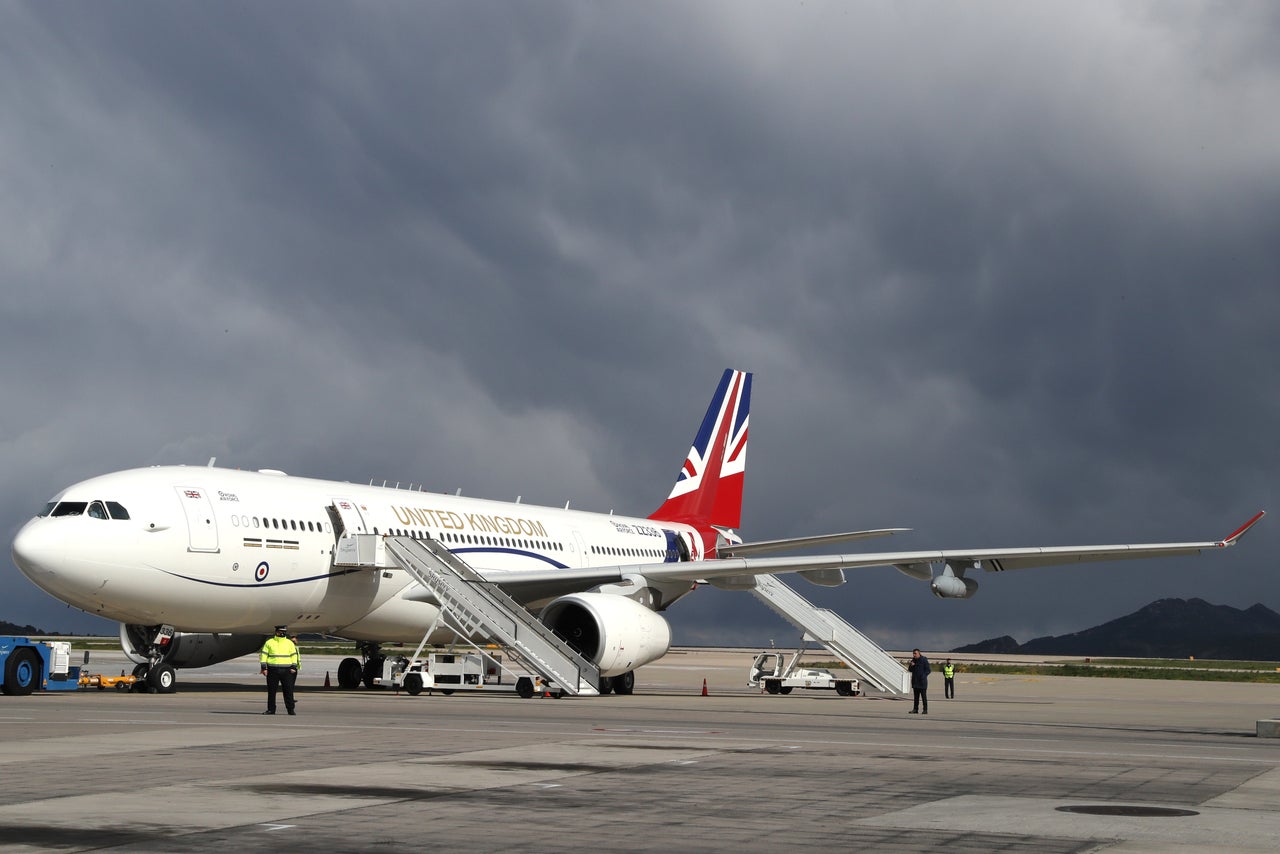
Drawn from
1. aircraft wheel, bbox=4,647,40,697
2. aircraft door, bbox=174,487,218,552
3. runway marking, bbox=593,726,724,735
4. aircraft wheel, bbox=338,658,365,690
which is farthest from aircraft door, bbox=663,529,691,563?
runway marking, bbox=593,726,724,735

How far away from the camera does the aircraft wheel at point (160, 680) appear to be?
28266 mm

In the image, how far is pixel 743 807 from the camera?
11.4 metres

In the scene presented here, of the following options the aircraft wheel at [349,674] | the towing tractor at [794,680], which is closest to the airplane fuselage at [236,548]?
the aircraft wheel at [349,674]

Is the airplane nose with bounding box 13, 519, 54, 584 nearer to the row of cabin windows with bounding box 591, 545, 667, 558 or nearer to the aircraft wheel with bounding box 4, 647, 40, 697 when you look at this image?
the aircraft wheel with bounding box 4, 647, 40, 697

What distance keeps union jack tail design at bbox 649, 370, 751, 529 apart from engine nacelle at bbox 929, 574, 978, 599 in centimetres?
1493

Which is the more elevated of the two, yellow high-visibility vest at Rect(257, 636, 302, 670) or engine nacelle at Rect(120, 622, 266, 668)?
engine nacelle at Rect(120, 622, 266, 668)

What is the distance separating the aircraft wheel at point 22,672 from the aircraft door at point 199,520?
174 inches

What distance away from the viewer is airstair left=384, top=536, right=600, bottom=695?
96.2 feet

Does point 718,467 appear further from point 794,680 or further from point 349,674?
point 349,674

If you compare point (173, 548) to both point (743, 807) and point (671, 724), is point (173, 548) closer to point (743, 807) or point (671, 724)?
point (671, 724)

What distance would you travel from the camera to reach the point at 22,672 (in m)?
27.7

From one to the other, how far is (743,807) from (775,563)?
2158cm

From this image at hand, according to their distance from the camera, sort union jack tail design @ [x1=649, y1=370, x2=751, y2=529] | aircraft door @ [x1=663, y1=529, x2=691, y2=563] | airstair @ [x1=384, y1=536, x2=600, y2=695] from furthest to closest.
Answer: union jack tail design @ [x1=649, y1=370, x2=751, y2=529] < aircraft door @ [x1=663, y1=529, x2=691, y2=563] < airstair @ [x1=384, y1=536, x2=600, y2=695]

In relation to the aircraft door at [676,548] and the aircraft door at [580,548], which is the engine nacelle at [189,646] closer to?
the aircraft door at [580,548]
